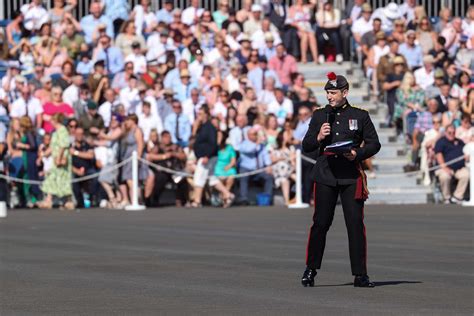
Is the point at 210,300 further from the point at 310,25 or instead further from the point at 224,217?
the point at 310,25

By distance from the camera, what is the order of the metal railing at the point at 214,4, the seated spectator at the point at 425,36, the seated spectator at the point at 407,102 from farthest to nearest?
the metal railing at the point at 214,4 < the seated spectator at the point at 425,36 < the seated spectator at the point at 407,102

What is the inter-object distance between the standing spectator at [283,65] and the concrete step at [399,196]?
3.66 metres

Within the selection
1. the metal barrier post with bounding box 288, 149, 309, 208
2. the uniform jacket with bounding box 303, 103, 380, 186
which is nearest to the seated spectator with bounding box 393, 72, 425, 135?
the metal barrier post with bounding box 288, 149, 309, 208

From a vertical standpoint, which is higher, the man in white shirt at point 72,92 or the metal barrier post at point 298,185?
the man in white shirt at point 72,92

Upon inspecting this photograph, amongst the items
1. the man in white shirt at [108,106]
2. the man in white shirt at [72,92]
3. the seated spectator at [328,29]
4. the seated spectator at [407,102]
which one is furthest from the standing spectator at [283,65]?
the man in white shirt at [72,92]

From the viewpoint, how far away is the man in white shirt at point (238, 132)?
30.8 m

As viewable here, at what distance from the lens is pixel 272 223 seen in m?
24.9

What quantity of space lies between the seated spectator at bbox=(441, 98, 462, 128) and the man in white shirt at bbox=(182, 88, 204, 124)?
480 cm

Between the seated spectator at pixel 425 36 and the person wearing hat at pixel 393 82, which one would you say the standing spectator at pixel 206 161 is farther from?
the seated spectator at pixel 425 36

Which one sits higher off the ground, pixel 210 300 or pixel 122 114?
pixel 122 114

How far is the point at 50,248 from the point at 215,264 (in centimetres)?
338

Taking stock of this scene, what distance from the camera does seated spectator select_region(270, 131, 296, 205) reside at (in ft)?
100

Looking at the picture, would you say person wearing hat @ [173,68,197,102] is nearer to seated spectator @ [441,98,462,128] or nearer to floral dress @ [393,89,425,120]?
floral dress @ [393,89,425,120]

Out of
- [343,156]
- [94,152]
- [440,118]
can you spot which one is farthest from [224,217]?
[343,156]
